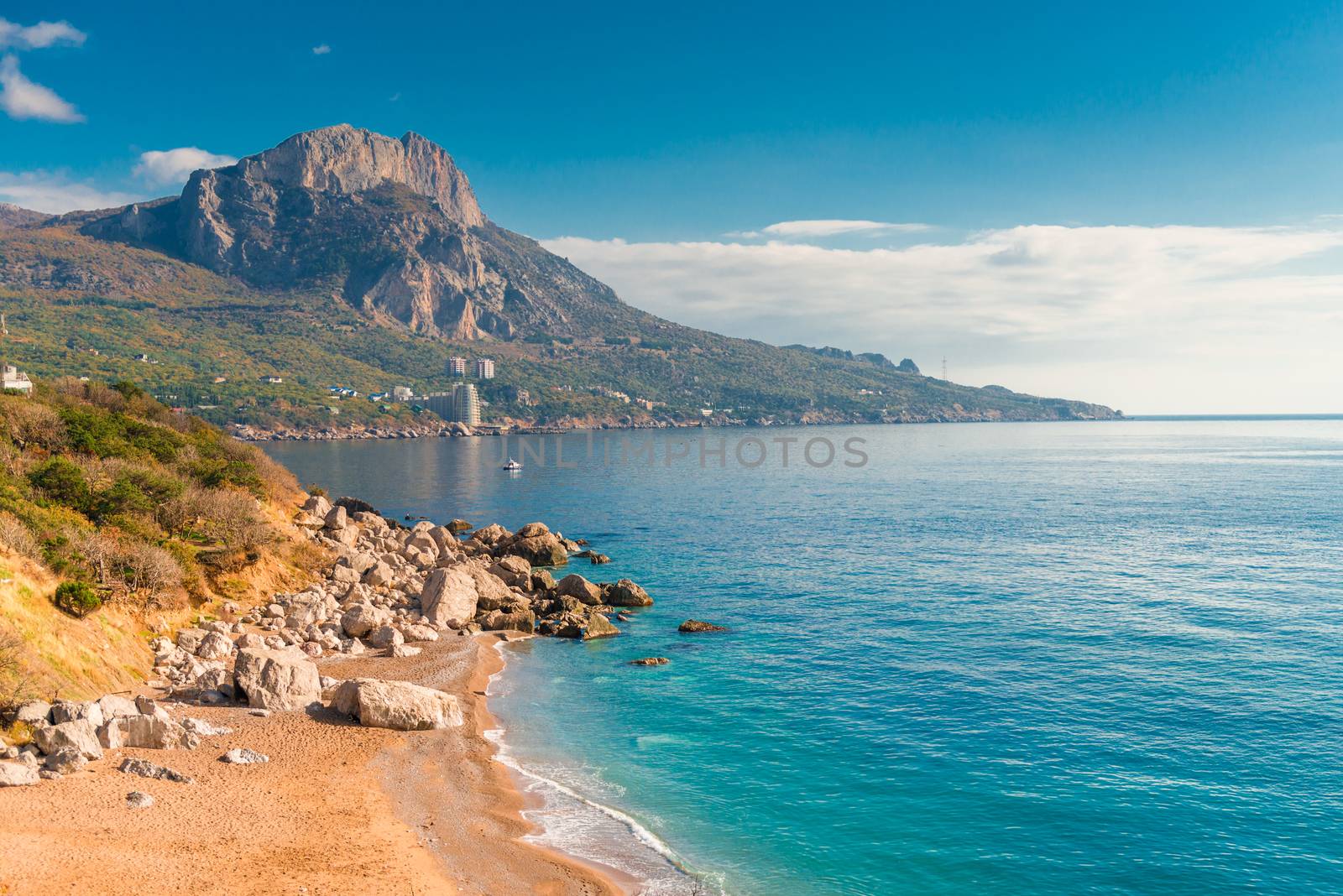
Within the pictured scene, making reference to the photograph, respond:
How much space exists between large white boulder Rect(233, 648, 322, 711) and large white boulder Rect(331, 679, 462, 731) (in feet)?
3.41

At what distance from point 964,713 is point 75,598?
2857cm

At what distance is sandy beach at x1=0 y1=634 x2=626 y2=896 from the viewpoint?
16.0 metres

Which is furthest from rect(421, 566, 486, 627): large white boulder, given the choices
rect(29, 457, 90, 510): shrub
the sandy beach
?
rect(29, 457, 90, 510): shrub

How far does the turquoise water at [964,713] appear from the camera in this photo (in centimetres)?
1900

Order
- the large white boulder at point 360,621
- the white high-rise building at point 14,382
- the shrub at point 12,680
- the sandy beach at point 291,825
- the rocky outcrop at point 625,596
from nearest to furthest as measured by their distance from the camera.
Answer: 1. the sandy beach at point 291,825
2. the shrub at point 12,680
3. the large white boulder at point 360,621
4. the rocky outcrop at point 625,596
5. the white high-rise building at point 14,382

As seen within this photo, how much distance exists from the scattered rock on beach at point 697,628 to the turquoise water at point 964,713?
1.11 meters

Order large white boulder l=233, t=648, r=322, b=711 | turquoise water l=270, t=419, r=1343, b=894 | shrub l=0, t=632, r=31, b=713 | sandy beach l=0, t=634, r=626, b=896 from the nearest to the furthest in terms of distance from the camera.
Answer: sandy beach l=0, t=634, r=626, b=896 < turquoise water l=270, t=419, r=1343, b=894 < shrub l=0, t=632, r=31, b=713 < large white boulder l=233, t=648, r=322, b=711

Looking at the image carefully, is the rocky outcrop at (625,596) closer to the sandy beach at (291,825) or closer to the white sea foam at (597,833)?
the sandy beach at (291,825)

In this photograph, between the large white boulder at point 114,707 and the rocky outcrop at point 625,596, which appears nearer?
the large white boulder at point 114,707

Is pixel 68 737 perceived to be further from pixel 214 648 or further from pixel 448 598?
pixel 448 598

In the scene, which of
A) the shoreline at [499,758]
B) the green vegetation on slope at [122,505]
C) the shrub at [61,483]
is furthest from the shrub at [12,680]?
the shrub at [61,483]

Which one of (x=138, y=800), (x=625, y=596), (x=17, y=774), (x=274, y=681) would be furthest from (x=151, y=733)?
(x=625, y=596)

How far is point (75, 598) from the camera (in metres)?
26.5

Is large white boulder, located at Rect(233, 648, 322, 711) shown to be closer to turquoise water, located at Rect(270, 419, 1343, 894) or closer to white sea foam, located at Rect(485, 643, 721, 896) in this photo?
turquoise water, located at Rect(270, 419, 1343, 894)
